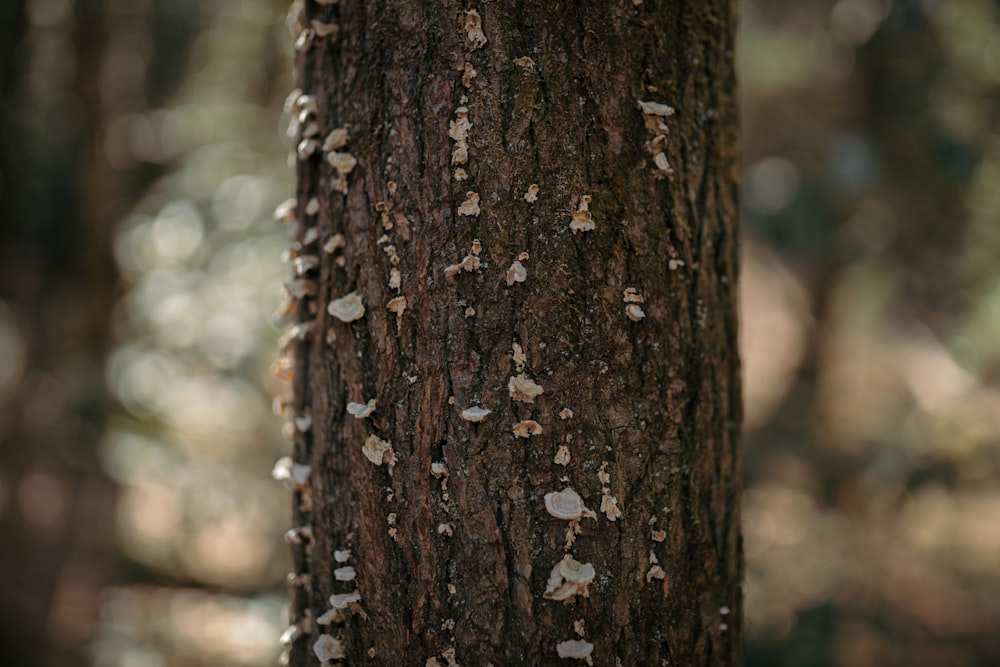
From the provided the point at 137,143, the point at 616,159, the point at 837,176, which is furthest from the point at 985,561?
the point at 137,143

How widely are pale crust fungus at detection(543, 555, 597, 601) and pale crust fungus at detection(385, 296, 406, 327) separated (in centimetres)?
48

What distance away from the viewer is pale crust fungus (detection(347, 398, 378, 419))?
1.24 meters

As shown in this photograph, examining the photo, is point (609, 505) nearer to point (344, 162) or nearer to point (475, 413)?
point (475, 413)

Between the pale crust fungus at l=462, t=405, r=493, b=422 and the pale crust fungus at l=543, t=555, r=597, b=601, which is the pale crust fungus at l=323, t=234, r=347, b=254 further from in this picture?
the pale crust fungus at l=543, t=555, r=597, b=601

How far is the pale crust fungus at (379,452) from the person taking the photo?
1.24 meters

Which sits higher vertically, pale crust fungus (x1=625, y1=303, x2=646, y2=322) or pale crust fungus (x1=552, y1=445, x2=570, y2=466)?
pale crust fungus (x1=625, y1=303, x2=646, y2=322)

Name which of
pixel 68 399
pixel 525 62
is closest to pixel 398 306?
pixel 525 62

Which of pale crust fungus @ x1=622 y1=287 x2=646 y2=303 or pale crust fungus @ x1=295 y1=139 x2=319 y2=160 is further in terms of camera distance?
pale crust fungus @ x1=295 y1=139 x2=319 y2=160

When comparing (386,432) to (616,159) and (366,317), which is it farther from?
(616,159)

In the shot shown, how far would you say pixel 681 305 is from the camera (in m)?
1.28

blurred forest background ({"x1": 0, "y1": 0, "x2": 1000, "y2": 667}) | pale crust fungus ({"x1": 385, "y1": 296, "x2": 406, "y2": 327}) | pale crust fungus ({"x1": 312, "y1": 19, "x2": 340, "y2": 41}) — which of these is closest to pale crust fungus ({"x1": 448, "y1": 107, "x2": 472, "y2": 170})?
pale crust fungus ({"x1": 385, "y1": 296, "x2": 406, "y2": 327})

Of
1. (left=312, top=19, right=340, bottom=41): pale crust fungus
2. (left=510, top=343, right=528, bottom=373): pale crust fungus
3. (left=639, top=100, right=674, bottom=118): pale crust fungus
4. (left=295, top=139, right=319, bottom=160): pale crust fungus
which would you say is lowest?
(left=510, top=343, right=528, bottom=373): pale crust fungus

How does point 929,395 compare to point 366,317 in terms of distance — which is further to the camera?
point 929,395

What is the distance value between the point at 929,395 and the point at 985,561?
1.51 m
